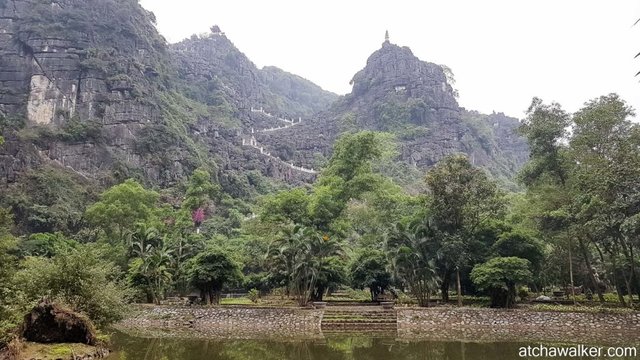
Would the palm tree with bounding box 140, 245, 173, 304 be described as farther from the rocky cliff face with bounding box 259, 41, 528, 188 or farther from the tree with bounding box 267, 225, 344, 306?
the rocky cliff face with bounding box 259, 41, 528, 188

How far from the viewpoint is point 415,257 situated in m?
27.1

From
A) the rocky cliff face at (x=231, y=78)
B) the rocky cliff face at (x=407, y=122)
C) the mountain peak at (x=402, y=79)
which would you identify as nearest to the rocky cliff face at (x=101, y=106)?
the rocky cliff face at (x=407, y=122)

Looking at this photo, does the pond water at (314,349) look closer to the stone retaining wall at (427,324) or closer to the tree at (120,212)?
the stone retaining wall at (427,324)

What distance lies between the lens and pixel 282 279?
1200 inches

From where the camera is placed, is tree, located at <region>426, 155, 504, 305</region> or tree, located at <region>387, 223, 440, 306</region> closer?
tree, located at <region>387, 223, 440, 306</region>

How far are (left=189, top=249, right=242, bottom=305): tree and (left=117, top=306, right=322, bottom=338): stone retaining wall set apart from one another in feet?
7.67

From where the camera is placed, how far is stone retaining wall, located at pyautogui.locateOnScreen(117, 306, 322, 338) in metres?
24.5

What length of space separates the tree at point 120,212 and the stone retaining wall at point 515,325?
32345 millimetres

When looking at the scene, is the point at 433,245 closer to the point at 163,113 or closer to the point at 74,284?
the point at 74,284

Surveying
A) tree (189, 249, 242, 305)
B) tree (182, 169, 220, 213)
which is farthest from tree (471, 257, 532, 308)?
tree (182, 169, 220, 213)

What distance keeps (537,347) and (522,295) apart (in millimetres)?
14343

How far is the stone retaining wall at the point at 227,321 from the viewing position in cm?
2447

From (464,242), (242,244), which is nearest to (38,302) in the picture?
(464,242)

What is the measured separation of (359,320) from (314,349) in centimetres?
689
